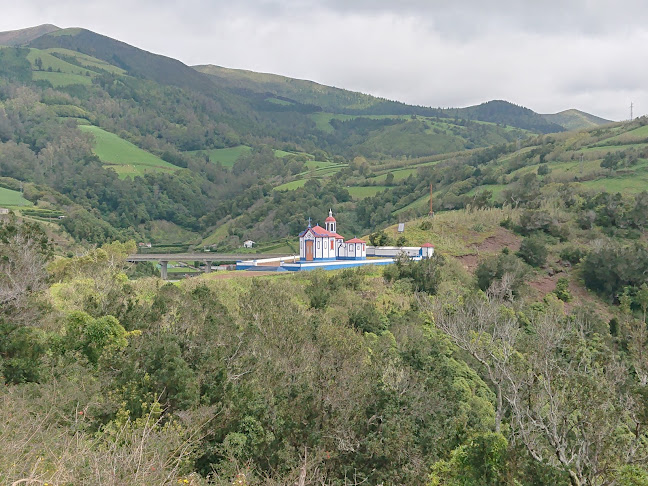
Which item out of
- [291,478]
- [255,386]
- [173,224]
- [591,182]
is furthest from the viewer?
[173,224]

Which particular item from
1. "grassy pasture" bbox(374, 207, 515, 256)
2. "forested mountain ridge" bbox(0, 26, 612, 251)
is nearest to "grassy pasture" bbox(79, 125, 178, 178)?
"forested mountain ridge" bbox(0, 26, 612, 251)

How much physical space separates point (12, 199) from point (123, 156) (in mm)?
49907

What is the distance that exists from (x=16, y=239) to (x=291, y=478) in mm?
18799

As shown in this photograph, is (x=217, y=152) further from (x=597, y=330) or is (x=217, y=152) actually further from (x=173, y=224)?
(x=597, y=330)

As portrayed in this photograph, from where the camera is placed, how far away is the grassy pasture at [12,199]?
91.7 metres

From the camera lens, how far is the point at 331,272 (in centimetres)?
3756

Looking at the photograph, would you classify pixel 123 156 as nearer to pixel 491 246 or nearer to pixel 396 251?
pixel 396 251

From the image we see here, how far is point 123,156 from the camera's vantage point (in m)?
144

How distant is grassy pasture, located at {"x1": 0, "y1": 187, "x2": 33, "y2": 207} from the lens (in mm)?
91706

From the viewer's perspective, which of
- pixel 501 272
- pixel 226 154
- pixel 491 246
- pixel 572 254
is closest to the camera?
pixel 501 272

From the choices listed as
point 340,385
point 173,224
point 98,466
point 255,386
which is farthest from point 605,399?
point 173,224

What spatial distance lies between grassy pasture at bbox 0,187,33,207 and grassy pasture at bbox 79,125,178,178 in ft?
99.5

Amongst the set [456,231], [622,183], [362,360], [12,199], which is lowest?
[362,360]

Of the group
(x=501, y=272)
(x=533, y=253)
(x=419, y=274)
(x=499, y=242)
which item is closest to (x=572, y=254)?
(x=533, y=253)
